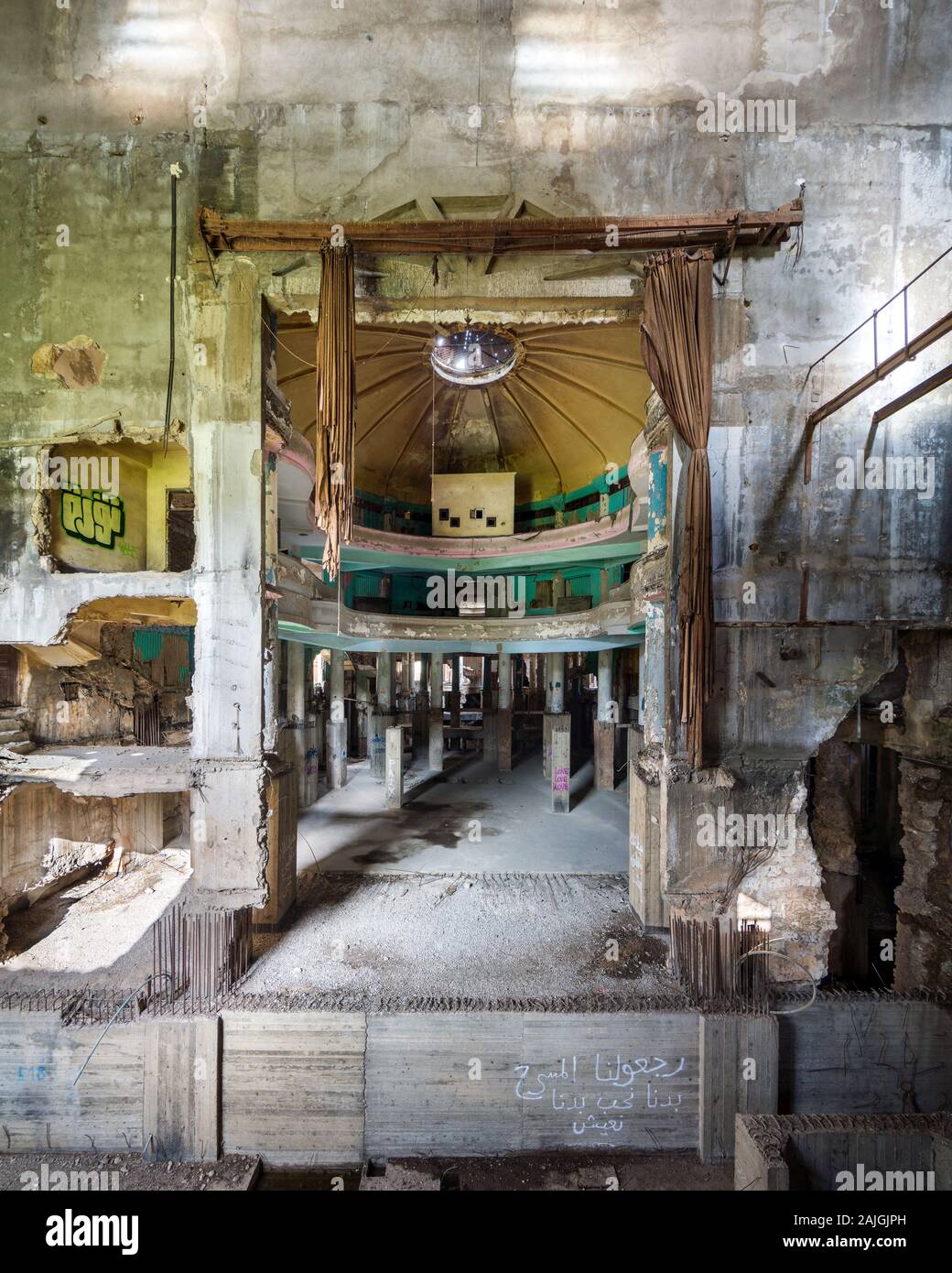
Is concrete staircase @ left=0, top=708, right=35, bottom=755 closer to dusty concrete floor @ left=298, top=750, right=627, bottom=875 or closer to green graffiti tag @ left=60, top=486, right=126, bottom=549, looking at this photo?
green graffiti tag @ left=60, top=486, right=126, bottom=549

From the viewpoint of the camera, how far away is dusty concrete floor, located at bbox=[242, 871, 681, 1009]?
5.96 m

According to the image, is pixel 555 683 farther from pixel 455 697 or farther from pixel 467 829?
pixel 455 697

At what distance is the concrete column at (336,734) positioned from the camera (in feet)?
50.4

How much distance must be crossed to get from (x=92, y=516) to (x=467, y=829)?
9210mm

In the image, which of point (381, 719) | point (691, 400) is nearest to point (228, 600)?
point (691, 400)

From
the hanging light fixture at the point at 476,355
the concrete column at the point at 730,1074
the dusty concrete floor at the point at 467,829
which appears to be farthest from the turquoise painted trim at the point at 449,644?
the concrete column at the point at 730,1074

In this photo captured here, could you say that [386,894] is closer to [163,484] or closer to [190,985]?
[190,985]

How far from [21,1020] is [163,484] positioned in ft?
25.7

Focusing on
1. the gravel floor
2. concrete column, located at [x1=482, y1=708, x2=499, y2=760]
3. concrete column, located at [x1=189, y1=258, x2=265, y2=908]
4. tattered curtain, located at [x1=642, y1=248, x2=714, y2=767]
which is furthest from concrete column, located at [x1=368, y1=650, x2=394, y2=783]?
tattered curtain, located at [x1=642, y1=248, x2=714, y2=767]

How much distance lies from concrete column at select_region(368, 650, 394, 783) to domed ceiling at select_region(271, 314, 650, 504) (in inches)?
261

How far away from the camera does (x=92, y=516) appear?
7.60 m

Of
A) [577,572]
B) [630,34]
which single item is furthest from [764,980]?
→ [577,572]

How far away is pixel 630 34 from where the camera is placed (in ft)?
19.6

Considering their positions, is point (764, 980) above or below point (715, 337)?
below
